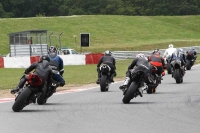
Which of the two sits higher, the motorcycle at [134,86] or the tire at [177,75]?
the motorcycle at [134,86]

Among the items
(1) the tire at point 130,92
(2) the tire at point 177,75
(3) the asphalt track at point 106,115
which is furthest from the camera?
(2) the tire at point 177,75

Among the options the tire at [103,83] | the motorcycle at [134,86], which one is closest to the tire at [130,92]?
the motorcycle at [134,86]

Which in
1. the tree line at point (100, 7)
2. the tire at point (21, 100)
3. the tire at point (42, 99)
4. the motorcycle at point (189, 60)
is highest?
the tree line at point (100, 7)

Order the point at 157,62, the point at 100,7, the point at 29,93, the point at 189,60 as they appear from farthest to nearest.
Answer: the point at 100,7, the point at 189,60, the point at 157,62, the point at 29,93

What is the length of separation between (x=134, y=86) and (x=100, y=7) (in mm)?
114571

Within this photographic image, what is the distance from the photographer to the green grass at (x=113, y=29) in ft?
234

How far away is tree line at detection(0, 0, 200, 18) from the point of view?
123500 millimetres

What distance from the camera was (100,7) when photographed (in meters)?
131

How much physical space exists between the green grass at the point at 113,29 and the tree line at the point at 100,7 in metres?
32.3

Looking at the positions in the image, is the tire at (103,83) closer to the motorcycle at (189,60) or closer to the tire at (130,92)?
the tire at (130,92)

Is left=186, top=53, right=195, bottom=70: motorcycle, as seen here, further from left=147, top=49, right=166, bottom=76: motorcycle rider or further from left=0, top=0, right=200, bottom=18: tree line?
left=0, top=0, right=200, bottom=18: tree line

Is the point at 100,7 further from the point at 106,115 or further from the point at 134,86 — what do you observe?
the point at 106,115

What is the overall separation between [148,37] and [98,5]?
2124 inches

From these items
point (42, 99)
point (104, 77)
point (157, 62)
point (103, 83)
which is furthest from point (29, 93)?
point (157, 62)
